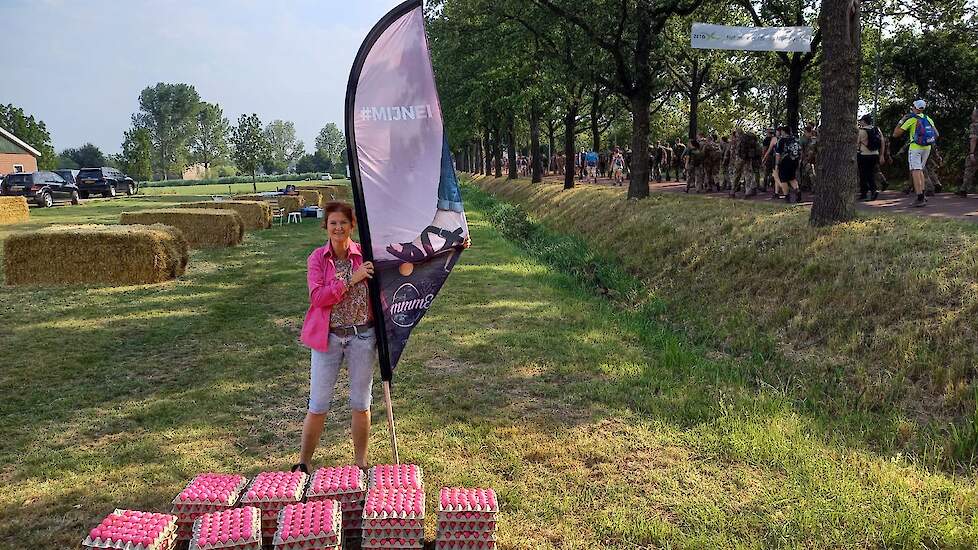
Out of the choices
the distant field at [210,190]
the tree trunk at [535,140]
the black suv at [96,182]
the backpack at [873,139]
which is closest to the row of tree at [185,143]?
the distant field at [210,190]

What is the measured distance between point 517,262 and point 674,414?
28.5 feet

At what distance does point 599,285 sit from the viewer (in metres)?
12.4

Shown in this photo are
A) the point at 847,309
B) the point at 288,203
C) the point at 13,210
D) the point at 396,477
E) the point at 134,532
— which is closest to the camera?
the point at 134,532

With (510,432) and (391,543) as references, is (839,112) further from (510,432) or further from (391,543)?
(391,543)

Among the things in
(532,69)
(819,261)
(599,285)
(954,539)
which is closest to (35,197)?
(532,69)

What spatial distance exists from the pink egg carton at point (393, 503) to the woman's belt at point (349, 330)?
101cm

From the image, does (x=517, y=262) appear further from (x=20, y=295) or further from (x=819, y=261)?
A: (x=20, y=295)

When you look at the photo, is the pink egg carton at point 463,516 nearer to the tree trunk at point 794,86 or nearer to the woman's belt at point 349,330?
the woman's belt at point 349,330

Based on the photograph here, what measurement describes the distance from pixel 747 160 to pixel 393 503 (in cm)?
1530

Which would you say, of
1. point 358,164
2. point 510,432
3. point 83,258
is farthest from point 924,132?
point 83,258

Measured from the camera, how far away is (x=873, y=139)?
1316 centimetres

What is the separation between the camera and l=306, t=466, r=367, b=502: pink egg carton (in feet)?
12.0

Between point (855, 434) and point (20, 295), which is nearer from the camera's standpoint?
point (855, 434)

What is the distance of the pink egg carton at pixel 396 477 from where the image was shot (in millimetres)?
3740
